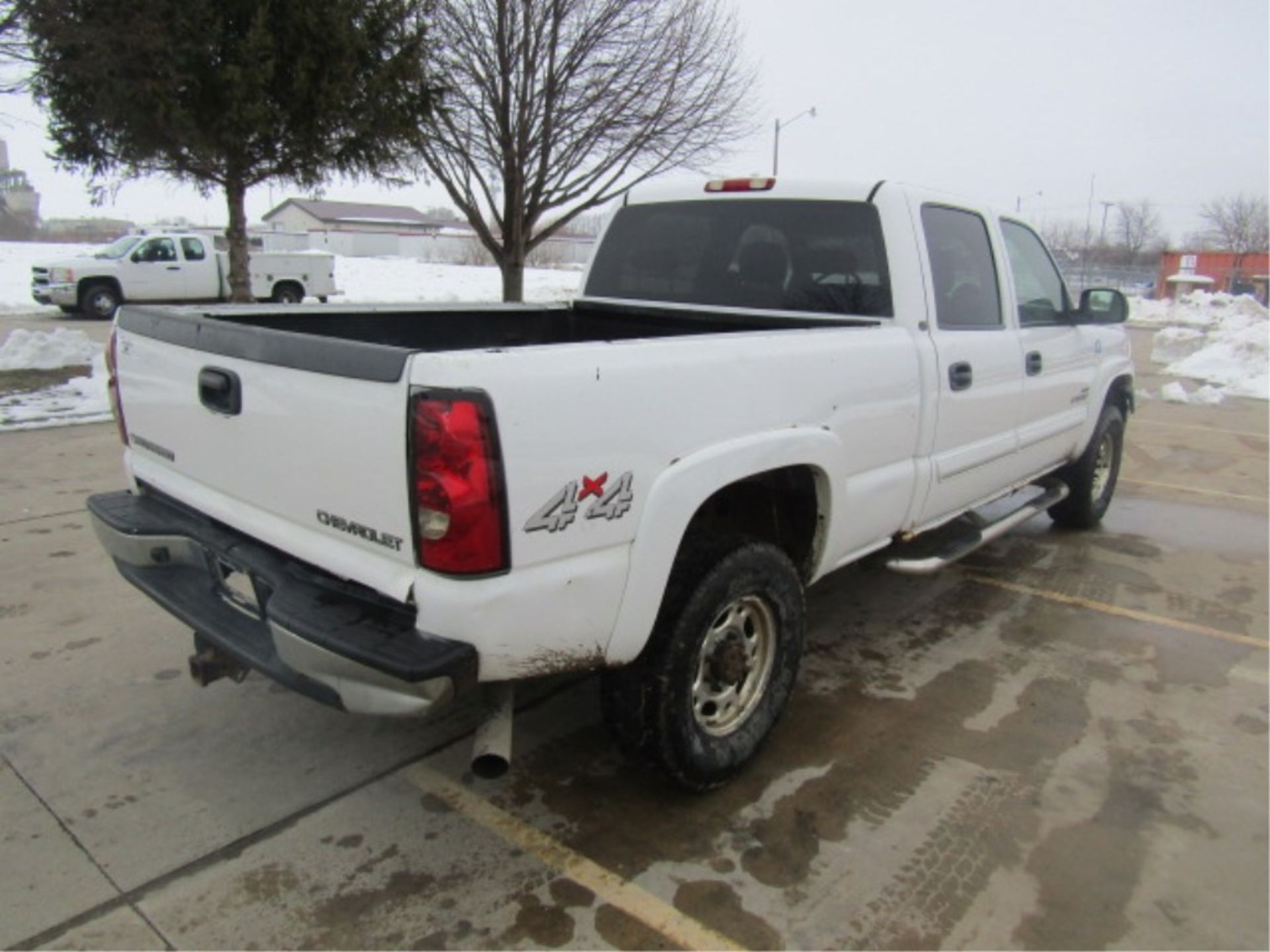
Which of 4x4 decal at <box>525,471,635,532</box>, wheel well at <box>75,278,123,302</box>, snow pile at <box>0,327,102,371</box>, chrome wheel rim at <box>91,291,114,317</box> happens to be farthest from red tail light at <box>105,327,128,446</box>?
wheel well at <box>75,278,123,302</box>

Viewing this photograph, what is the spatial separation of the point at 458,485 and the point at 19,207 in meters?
91.9

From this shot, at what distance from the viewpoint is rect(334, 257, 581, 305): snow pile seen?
1210 inches

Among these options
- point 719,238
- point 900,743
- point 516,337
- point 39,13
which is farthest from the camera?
point 39,13

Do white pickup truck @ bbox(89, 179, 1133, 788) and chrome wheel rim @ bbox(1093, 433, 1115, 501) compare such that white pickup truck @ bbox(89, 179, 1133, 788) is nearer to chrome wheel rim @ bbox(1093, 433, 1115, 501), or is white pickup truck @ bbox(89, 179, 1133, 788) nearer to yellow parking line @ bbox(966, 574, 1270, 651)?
yellow parking line @ bbox(966, 574, 1270, 651)

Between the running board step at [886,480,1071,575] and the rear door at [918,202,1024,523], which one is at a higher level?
the rear door at [918,202,1024,523]

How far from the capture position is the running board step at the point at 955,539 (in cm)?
382

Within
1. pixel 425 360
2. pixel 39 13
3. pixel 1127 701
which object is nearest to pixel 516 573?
pixel 425 360

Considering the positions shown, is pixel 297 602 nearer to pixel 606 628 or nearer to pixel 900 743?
pixel 606 628

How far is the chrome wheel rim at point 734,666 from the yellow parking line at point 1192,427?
371 inches

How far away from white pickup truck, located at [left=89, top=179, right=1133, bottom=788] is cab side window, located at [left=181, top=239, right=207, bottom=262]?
20.2 m

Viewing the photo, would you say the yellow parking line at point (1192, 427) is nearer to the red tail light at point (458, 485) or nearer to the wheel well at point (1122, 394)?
the wheel well at point (1122, 394)

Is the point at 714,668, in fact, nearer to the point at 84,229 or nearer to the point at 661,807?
the point at 661,807

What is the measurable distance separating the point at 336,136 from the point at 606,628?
11589 mm

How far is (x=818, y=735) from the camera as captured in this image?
337 centimetres
